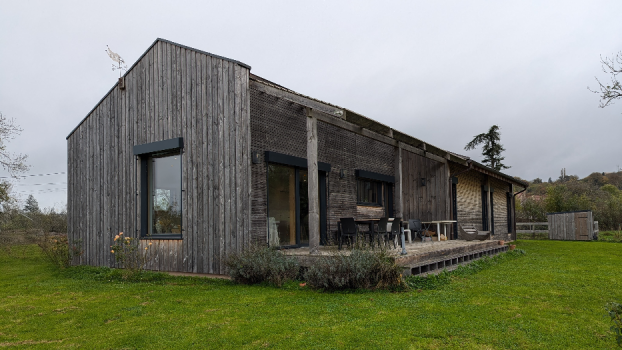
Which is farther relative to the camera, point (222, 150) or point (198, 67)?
point (198, 67)

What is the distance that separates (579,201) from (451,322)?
27.2 metres

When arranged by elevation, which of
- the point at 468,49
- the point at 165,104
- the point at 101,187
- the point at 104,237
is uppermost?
the point at 468,49

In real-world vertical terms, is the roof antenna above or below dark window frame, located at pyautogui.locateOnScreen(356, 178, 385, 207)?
above

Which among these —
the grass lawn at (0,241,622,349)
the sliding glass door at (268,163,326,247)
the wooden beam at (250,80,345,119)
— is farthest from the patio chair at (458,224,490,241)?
the wooden beam at (250,80,345,119)

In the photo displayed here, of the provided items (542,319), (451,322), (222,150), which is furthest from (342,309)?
(222,150)

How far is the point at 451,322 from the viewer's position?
4.31 meters

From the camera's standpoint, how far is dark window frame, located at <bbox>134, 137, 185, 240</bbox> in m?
8.54

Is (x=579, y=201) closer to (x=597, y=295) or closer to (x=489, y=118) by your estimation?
(x=489, y=118)

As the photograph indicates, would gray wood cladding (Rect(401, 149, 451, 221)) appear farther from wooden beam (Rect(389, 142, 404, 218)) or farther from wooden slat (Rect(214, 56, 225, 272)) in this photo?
wooden slat (Rect(214, 56, 225, 272))

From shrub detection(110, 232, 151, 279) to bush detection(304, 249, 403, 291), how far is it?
3705mm

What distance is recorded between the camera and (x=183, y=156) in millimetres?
8469

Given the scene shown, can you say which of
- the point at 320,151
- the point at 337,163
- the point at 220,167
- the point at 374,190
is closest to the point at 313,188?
the point at 220,167

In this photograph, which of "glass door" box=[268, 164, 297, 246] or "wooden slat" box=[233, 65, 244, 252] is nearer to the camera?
"wooden slat" box=[233, 65, 244, 252]

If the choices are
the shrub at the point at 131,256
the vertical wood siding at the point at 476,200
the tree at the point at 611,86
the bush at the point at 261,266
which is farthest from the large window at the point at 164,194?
the vertical wood siding at the point at 476,200
